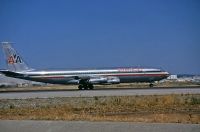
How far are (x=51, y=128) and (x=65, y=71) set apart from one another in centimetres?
5415

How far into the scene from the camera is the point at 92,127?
10500mm

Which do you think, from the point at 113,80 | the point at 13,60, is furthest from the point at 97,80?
the point at 13,60

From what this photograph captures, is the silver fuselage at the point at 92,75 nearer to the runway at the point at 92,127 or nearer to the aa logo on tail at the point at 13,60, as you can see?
the aa logo on tail at the point at 13,60

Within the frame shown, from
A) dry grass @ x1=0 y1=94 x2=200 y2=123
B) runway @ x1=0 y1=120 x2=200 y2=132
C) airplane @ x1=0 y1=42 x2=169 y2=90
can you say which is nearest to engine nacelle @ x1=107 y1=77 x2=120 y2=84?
airplane @ x1=0 y1=42 x2=169 y2=90

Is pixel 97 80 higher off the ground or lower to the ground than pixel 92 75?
lower

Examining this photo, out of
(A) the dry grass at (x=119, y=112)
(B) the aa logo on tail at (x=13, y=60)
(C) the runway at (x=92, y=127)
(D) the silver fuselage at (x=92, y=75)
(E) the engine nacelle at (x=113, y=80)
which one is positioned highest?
(B) the aa logo on tail at (x=13, y=60)

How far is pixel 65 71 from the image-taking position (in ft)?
213

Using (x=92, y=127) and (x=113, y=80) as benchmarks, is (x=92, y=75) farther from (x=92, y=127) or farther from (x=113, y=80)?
(x=92, y=127)

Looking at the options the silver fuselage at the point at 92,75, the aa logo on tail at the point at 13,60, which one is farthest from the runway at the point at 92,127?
the aa logo on tail at the point at 13,60

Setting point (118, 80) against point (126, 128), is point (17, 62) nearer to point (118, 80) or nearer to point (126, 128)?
point (118, 80)

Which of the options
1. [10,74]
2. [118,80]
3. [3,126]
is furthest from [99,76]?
[3,126]

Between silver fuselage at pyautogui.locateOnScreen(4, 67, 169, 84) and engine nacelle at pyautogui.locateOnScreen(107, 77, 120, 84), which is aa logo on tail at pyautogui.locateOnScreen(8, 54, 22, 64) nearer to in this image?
silver fuselage at pyautogui.locateOnScreen(4, 67, 169, 84)

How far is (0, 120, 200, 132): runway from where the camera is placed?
374 inches

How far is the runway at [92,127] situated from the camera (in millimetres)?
9507
